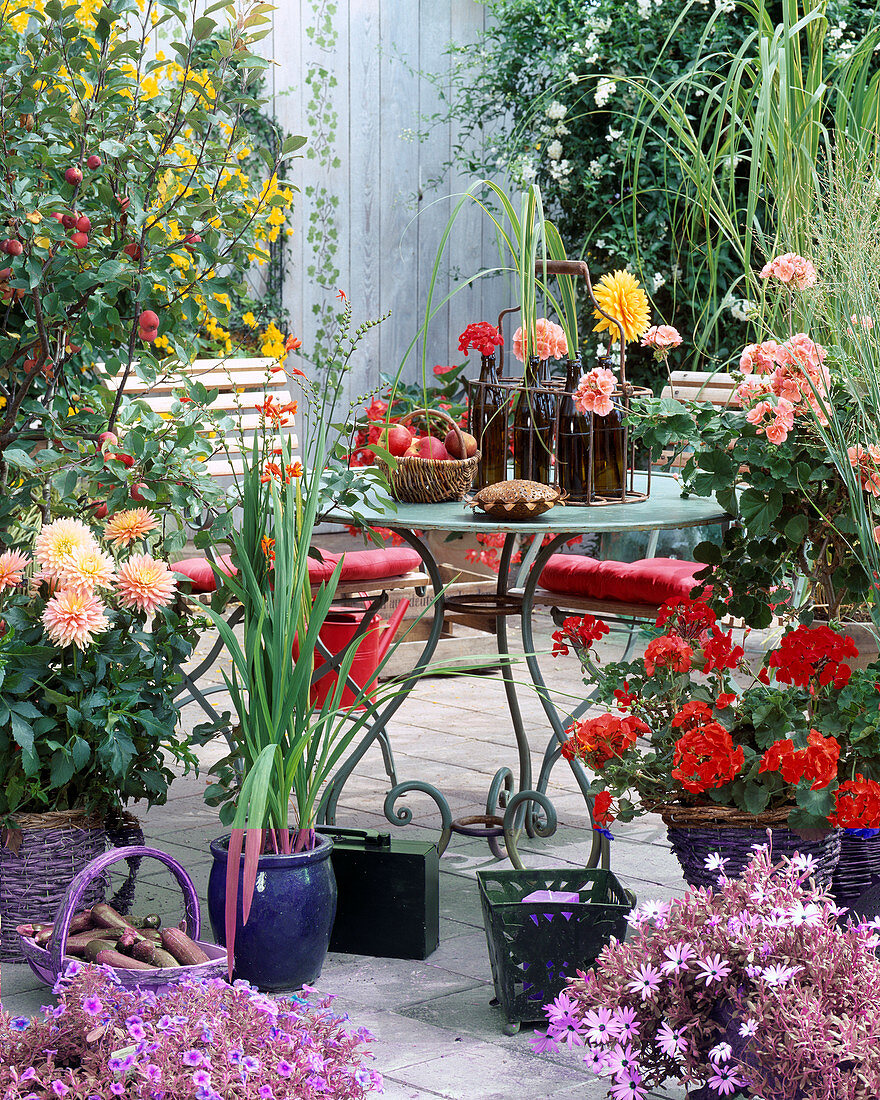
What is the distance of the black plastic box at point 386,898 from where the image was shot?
7.61ft

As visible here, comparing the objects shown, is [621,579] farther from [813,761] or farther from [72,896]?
[72,896]

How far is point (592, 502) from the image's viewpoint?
105 inches

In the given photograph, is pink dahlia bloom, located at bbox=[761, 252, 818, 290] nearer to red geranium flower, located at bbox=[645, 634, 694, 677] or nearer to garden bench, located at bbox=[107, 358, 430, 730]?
red geranium flower, located at bbox=[645, 634, 694, 677]

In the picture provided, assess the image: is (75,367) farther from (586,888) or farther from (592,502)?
(586,888)

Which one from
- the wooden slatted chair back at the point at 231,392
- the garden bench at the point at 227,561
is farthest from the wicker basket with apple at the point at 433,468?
the wooden slatted chair back at the point at 231,392

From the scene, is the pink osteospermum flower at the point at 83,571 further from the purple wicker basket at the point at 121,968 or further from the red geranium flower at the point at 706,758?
the red geranium flower at the point at 706,758

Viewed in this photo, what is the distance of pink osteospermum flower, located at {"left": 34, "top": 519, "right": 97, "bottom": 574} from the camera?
86.5 inches

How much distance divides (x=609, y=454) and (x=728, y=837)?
864 mm

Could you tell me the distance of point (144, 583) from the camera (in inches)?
89.0

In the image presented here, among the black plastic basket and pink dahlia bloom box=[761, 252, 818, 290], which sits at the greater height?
pink dahlia bloom box=[761, 252, 818, 290]

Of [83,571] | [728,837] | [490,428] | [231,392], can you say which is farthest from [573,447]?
[231,392]

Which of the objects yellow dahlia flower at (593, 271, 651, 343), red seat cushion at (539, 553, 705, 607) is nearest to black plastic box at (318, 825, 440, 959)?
red seat cushion at (539, 553, 705, 607)

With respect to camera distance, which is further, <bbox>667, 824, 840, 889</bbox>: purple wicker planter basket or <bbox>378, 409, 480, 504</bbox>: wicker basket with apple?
<bbox>378, 409, 480, 504</bbox>: wicker basket with apple

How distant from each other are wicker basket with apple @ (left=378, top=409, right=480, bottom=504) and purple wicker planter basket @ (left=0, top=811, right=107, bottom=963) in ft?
2.89
